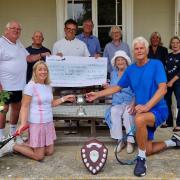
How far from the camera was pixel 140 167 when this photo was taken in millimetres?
4469

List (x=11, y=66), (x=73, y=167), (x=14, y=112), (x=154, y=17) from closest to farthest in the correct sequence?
(x=73, y=167), (x=11, y=66), (x=14, y=112), (x=154, y=17)

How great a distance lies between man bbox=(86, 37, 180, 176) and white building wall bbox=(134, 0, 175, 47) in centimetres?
298

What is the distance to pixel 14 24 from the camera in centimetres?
534

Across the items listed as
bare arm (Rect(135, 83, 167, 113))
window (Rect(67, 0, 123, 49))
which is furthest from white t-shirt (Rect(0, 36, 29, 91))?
window (Rect(67, 0, 123, 49))

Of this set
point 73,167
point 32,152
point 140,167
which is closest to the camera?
point 140,167

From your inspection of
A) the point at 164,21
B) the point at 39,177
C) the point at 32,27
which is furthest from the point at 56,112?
the point at 164,21

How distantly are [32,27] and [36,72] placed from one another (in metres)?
3.04

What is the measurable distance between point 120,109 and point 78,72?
51.4 inches

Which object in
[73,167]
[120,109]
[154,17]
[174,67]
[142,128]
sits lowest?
[73,167]

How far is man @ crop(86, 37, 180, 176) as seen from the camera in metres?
4.59

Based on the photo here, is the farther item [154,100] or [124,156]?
[124,156]

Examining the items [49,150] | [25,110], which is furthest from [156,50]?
[25,110]

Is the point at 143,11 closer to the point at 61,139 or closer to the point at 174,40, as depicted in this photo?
the point at 174,40

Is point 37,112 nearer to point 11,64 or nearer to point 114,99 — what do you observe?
point 11,64
